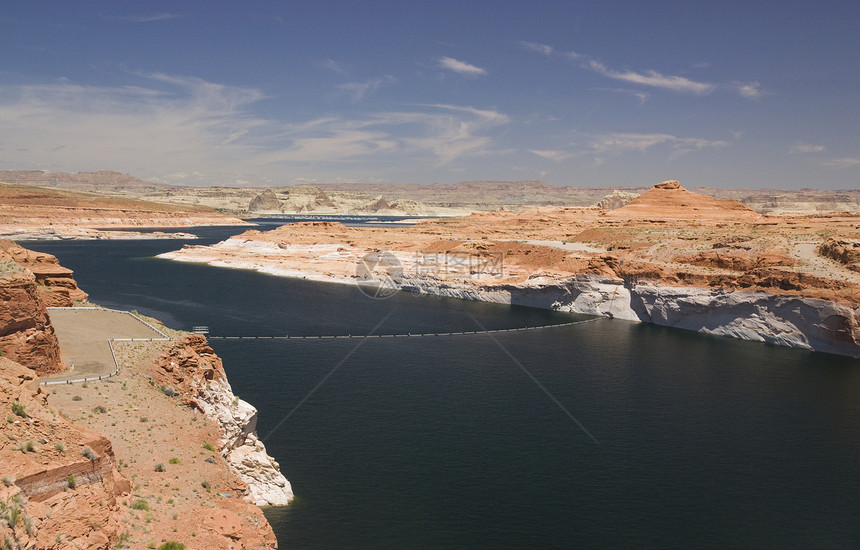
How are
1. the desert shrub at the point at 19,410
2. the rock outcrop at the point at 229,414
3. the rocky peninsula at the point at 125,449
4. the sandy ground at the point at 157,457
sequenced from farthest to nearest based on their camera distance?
the rock outcrop at the point at 229,414 → the sandy ground at the point at 157,457 → the desert shrub at the point at 19,410 → the rocky peninsula at the point at 125,449

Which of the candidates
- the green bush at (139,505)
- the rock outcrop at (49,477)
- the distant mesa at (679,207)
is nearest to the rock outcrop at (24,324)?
the rock outcrop at (49,477)

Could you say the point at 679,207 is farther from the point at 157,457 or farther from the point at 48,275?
the point at 157,457

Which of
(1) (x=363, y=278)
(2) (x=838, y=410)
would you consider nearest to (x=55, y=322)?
(2) (x=838, y=410)

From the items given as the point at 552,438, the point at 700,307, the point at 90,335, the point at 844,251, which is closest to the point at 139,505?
the point at 90,335

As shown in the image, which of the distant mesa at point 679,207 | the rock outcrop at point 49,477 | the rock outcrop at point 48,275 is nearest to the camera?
the rock outcrop at point 49,477

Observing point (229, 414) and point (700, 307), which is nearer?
point (229, 414)

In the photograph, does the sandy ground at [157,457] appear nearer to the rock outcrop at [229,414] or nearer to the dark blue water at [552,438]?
the rock outcrop at [229,414]

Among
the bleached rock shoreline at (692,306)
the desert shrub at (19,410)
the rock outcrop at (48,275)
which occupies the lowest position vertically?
the bleached rock shoreline at (692,306)
